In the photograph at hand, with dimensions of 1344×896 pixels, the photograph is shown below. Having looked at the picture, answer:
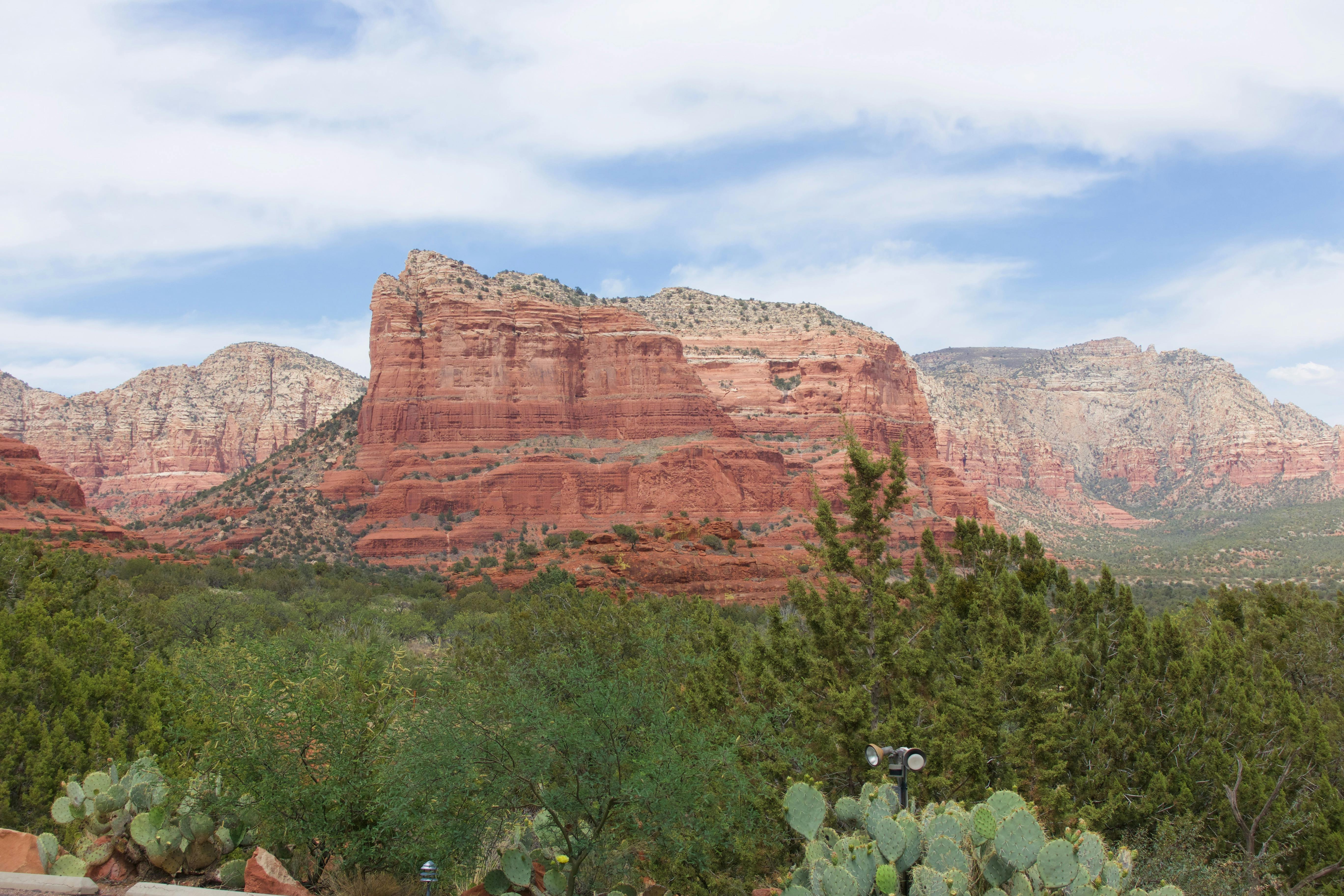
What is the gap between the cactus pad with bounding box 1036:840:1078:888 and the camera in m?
6.55

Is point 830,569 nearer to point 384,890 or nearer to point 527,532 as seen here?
point 384,890

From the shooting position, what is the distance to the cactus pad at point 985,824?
6.96 metres

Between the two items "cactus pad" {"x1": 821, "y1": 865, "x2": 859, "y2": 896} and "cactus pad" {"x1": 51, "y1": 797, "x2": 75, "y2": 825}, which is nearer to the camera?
"cactus pad" {"x1": 821, "y1": 865, "x2": 859, "y2": 896}

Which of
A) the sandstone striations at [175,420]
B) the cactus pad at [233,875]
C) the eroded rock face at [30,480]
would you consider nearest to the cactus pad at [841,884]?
the cactus pad at [233,875]

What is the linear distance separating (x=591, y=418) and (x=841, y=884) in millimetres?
81196

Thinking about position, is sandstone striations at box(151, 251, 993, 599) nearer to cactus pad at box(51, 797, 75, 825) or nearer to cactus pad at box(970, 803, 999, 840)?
cactus pad at box(51, 797, 75, 825)

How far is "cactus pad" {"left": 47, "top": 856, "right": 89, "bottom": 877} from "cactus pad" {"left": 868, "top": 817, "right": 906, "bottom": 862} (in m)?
8.70

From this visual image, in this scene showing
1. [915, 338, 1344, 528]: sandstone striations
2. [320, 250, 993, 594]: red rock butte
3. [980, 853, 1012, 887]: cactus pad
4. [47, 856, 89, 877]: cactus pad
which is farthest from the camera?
[915, 338, 1344, 528]: sandstone striations

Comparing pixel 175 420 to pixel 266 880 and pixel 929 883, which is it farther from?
pixel 929 883

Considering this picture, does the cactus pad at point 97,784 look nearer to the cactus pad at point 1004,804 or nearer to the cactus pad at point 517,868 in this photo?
the cactus pad at point 517,868

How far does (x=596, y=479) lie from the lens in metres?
79.2

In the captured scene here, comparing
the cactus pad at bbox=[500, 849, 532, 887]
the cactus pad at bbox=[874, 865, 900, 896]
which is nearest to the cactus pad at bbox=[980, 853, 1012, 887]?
the cactus pad at bbox=[874, 865, 900, 896]

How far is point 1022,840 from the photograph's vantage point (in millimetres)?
6719

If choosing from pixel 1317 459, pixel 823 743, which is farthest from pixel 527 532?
pixel 1317 459
